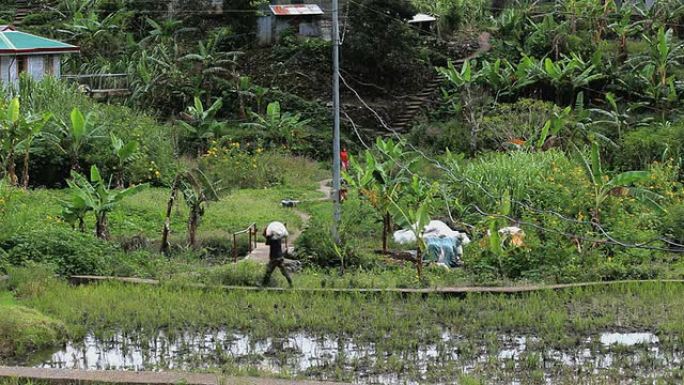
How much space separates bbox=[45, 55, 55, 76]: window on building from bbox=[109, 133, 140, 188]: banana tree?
599 centimetres

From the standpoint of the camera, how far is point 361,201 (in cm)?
1889

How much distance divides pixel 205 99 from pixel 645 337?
17.9 m

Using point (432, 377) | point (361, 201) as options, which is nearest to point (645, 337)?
point (432, 377)

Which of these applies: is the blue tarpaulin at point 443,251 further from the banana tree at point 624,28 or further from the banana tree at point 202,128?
the banana tree at point 624,28

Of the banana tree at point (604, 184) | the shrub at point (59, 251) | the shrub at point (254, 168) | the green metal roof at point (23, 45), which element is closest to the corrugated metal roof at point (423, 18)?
the shrub at point (254, 168)

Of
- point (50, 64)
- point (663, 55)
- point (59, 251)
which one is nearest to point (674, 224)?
point (59, 251)

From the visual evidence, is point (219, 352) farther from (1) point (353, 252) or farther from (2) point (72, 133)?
(2) point (72, 133)

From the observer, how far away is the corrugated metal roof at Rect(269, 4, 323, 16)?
31047 mm

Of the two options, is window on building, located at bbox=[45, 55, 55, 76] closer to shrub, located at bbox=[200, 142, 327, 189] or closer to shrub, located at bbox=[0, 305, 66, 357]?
shrub, located at bbox=[200, 142, 327, 189]

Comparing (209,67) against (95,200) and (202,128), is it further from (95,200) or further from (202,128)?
(95,200)

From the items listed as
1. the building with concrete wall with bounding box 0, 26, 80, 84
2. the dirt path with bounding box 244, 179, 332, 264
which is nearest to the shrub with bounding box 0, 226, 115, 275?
the dirt path with bounding box 244, 179, 332, 264

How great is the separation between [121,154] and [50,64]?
28.4ft

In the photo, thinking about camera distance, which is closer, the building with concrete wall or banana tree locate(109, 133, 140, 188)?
banana tree locate(109, 133, 140, 188)

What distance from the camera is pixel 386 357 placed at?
1140 cm
